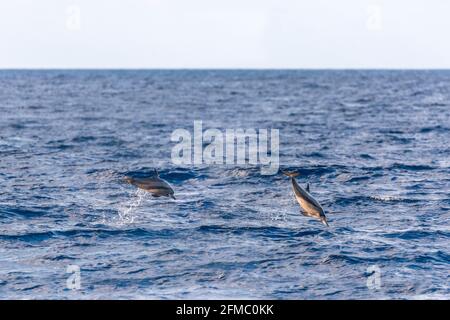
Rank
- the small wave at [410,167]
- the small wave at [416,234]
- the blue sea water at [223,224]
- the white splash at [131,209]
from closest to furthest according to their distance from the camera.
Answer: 1. the blue sea water at [223,224]
2. the small wave at [416,234]
3. the white splash at [131,209]
4. the small wave at [410,167]

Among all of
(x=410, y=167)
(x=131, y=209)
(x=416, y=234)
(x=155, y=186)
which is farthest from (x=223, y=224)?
(x=410, y=167)

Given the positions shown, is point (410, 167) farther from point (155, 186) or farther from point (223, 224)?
point (155, 186)

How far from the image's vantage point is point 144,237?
20.0 metres

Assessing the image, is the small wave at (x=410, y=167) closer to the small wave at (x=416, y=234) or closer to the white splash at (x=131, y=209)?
the small wave at (x=416, y=234)

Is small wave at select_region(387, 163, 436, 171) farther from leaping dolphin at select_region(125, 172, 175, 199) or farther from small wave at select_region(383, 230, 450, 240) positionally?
leaping dolphin at select_region(125, 172, 175, 199)

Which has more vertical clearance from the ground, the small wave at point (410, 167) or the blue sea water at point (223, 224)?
the small wave at point (410, 167)

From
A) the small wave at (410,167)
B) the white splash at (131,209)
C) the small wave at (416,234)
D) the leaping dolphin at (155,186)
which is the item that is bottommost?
the small wave at (416,234)

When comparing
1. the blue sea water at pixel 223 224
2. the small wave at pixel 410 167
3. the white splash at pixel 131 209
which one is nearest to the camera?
the blue sea water at pixel 223 224

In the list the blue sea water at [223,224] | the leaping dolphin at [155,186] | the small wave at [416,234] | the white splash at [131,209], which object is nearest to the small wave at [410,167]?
the blue sea water at [223,224]

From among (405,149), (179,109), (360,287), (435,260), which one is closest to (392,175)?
(405,149)

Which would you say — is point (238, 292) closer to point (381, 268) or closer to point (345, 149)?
point (381, 268)

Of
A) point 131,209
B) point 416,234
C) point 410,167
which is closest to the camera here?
point 416,234

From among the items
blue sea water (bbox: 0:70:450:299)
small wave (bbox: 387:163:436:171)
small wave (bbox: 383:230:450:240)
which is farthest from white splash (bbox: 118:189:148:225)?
small wave (bbox: 387:163:436:171)

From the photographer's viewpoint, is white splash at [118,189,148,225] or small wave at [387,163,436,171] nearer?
white splash at [118,189,148,225]
